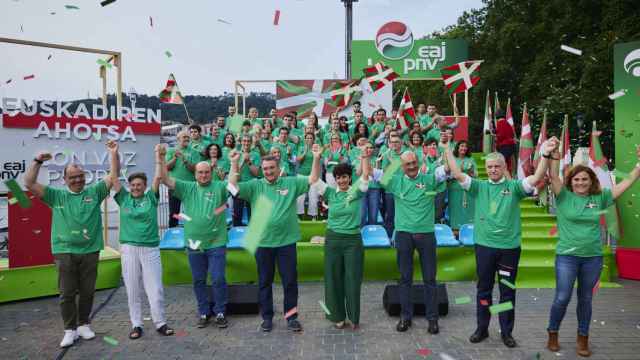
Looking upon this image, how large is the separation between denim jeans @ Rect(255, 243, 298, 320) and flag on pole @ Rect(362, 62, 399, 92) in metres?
8.92

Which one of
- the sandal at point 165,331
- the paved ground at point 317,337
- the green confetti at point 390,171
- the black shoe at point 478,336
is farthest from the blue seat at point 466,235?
the sandal at point 165,331

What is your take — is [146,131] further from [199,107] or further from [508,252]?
[508,252]

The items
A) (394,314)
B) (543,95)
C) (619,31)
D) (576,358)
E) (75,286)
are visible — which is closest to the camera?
(576,358)

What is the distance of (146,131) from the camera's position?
26.1 feet

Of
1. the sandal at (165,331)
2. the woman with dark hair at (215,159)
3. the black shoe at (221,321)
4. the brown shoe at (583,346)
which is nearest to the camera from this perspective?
the brown shoe at (583,346)

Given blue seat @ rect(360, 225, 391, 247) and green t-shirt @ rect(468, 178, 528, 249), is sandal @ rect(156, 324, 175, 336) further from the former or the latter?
green t-shirt @ rect(468, 178, 528, 249)

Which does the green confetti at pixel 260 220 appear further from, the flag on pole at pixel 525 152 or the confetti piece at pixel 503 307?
the flag on pole at pixel 525 152

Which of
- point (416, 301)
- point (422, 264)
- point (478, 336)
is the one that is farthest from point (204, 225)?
point (478, 336)

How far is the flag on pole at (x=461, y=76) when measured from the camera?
44.4ft

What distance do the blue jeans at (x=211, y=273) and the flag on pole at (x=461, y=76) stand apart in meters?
9.74

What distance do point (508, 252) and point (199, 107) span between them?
356 inches

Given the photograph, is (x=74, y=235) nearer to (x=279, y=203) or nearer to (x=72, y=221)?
(x=72, y=221)

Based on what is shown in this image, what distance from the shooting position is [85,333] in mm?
5402

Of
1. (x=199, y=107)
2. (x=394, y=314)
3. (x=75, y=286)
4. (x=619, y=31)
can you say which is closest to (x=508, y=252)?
(x=394, y=314)
